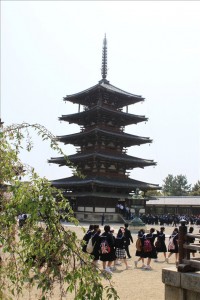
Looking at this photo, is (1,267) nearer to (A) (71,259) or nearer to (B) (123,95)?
(A) (71,259)

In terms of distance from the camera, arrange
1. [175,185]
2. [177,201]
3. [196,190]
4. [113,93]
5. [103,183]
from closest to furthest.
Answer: [103,183]
[113,93]
[177,201]
[196,190]
[175,185]

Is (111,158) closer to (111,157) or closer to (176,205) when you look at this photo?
(111,157)

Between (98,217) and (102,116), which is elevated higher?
(102,116)

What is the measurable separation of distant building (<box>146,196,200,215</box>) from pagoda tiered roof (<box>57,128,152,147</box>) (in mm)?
12076

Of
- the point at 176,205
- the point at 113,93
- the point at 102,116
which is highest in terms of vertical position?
the point at 113,93

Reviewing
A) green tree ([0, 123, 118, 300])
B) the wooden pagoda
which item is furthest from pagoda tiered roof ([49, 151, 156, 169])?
green tree ([0, 123, 118, 300])

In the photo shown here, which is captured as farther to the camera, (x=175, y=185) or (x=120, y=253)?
(x=175, y=185)

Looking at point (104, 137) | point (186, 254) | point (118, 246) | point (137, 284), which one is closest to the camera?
point (186, 254)

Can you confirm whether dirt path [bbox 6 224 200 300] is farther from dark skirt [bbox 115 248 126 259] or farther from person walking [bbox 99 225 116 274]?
person walking [bbox 99 225 116 274]

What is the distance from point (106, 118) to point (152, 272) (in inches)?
1228

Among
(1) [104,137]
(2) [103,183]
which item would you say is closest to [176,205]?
(1) [104,137]

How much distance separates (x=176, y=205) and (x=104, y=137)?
1822 centimetres

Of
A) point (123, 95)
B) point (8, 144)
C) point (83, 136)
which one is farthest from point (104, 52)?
point (8, 144)

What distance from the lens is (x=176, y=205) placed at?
52.1 metres
